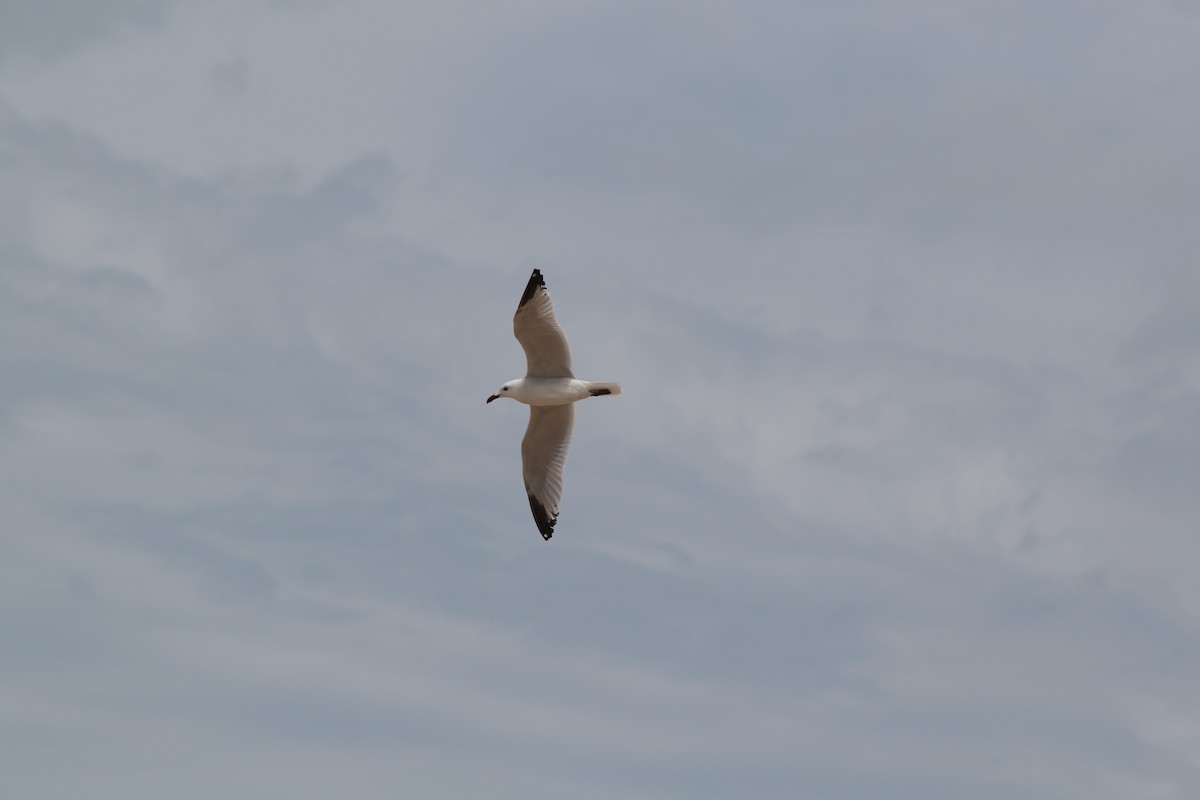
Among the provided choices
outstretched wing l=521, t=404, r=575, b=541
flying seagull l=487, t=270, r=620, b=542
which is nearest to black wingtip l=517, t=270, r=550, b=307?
flying seagull l=487, t=270, r=620, b=542

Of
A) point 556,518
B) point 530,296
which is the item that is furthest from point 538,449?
point 530,296

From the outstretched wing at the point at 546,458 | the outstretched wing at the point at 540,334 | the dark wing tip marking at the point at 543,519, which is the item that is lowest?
the dark wing tip marking at the point at 543,519

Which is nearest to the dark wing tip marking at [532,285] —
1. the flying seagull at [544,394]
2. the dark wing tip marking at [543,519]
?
the flying seagull at [544,394]

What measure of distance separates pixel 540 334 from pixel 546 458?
137 inches

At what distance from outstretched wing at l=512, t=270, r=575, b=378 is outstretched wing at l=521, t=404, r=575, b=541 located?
1.28m

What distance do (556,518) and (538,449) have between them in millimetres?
1592

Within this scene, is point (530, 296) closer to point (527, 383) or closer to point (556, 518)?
point (527, 383)

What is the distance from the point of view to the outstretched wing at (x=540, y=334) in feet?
124

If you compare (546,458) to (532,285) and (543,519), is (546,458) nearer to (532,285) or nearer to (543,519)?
(543,519)

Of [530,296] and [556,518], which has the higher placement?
[530,296]

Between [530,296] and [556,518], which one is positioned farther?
[556,518]

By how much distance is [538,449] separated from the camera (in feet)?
132

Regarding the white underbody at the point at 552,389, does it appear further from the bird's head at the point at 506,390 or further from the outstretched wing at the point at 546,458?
the outstretched wing at the point at 546,458

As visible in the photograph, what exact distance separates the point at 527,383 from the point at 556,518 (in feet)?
11.7
